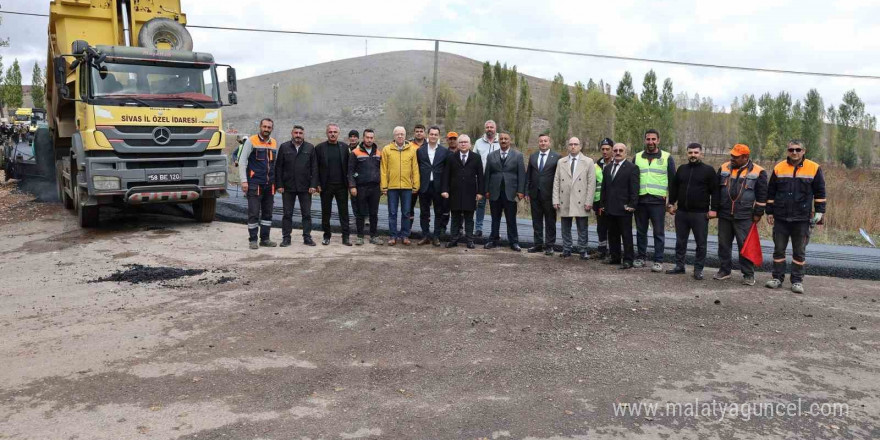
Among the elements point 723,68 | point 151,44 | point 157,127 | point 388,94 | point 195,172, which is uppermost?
point 388,94

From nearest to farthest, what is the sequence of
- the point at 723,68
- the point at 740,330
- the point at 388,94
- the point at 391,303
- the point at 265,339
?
1. the point at 265,339
2. the point at 740,330
3. the point at 391,303
4. the point at 723,68
5. the point at 388,94

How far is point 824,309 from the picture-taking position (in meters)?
6.66

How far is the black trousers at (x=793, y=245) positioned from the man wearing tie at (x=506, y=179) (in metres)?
3.57

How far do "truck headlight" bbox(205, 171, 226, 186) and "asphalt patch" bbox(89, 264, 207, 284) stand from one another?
9.51 feet

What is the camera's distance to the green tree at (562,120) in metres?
57.0

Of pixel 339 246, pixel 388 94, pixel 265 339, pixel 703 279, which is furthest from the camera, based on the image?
pixel 388 94

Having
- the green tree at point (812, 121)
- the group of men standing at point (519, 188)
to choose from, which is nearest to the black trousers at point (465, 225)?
the group of men standing at point (519, 188)

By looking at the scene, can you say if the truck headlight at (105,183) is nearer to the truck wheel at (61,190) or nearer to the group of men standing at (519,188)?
the group of men standing at (519,188)

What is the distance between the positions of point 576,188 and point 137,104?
724cm

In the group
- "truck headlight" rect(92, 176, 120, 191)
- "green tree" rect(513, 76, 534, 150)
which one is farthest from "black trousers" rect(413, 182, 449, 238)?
"green tree" rect(513, 76, 534, 150)

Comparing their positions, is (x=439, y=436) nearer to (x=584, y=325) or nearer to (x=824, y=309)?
(x=584, y=325)

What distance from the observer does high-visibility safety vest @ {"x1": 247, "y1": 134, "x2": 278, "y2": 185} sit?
9406mm

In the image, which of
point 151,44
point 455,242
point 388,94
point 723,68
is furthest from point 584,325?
point 388,94

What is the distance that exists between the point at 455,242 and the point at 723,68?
17.8 metres
